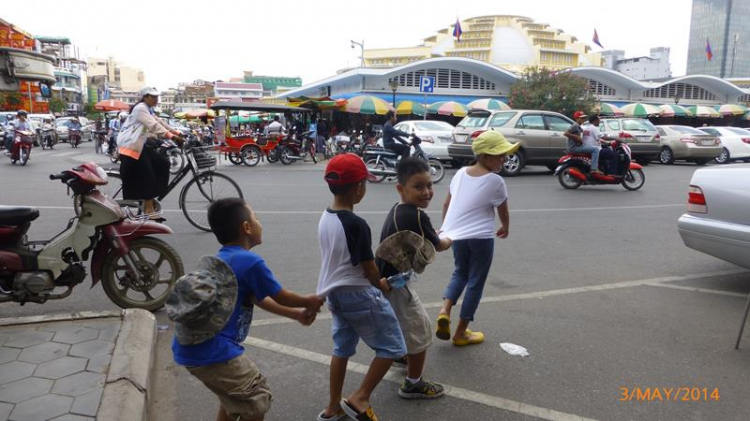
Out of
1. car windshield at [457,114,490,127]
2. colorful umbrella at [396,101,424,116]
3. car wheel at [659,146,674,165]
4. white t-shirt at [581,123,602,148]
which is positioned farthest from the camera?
colorful umbrella at [396,101,424,116]

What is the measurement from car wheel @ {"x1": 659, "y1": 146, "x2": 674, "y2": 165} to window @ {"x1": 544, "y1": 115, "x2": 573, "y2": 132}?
20.5 ft

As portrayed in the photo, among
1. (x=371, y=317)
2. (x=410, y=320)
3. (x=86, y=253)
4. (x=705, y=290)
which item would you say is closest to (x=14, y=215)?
(x=86, y=253)

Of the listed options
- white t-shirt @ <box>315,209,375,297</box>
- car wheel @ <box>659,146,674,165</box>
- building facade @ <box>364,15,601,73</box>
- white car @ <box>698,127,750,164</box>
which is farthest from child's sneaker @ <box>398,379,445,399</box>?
building facade @ <box>364,15,601,73</box>

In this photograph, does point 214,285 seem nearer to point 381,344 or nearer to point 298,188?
point 381,344

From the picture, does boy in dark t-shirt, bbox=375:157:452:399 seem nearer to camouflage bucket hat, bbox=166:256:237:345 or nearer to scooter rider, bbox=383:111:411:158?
camouflage bucket hat, bbox=166:256:237:345

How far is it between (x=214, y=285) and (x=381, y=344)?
957mm

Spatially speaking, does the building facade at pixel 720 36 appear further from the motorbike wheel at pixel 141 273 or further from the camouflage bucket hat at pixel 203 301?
the camouflage bucket hat at pixel 203 301

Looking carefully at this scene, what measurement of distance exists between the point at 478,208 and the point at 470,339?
92cm

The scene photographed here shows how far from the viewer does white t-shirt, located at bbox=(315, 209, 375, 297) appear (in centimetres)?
259

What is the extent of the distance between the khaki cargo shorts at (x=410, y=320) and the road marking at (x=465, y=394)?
41cm

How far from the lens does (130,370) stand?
3.11m

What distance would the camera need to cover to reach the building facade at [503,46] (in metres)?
53.5
